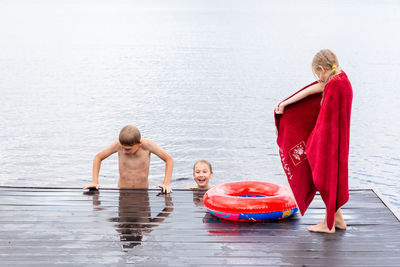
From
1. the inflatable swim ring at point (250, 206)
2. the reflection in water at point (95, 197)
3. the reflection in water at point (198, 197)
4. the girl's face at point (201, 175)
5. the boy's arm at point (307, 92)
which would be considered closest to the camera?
the boy's arm at point (307, 92)

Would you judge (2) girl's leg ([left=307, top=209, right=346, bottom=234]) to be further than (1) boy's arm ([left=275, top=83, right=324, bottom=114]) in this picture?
Yes

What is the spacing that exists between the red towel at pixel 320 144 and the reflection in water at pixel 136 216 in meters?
1.37

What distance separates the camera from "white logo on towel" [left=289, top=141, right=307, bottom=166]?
5273 millimetres

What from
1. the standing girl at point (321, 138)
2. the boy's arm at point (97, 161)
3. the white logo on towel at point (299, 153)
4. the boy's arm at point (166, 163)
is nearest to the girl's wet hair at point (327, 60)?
the standing girl at point (321, 138)

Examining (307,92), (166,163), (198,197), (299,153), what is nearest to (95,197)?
(166,163)

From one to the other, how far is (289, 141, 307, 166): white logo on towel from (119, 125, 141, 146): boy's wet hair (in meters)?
1.95

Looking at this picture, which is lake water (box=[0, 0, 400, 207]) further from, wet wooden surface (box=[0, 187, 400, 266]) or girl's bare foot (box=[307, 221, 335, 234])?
girl's bare foot (box=[307, 221, 335, 234])

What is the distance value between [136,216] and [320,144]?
195cm

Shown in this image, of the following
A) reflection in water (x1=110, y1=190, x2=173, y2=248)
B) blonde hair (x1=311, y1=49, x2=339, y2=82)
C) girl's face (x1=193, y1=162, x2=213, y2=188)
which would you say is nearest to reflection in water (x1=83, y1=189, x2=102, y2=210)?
reflection in water (x1=110, y1=190, x2=173, y2=248)

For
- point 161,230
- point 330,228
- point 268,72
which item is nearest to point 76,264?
point 161,230

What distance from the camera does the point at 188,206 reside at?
19.6 ft

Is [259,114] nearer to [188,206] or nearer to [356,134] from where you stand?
[356,134]

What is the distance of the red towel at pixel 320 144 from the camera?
4.86m

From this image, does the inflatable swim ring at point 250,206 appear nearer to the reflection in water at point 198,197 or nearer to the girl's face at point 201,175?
the reflection in water at point 198,197
